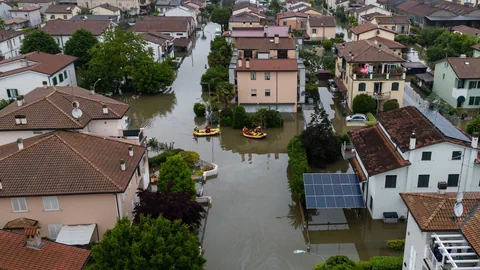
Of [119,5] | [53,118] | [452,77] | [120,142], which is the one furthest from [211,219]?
[119,5]

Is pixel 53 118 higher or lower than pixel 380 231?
higher

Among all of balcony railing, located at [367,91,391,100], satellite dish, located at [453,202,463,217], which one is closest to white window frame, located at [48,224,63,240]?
satellite dish, located at [453,202,463,217]

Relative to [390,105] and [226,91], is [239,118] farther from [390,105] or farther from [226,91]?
[390,105]

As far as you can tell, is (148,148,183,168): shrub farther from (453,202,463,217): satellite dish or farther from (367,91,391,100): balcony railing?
(453,202,463,217): satellite dish

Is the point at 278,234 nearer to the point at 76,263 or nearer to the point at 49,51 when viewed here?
the point at 76,263

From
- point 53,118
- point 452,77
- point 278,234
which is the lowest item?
point 278,234

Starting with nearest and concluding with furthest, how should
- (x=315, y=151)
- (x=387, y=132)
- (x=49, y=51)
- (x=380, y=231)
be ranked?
1. (x=380, y=231)
2. (x=387, y=132)
3. (x=315, y=151)
4. (x=49, y=51)

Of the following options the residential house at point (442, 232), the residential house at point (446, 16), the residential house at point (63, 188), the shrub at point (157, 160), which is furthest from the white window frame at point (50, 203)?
the residential house at point (446, 16)
